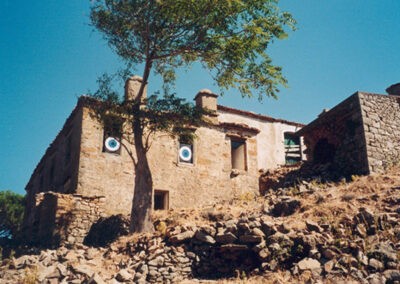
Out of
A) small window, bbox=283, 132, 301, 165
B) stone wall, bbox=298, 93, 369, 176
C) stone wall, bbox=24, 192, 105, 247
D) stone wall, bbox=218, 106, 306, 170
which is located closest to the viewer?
stone wall, bbox=24, 192, 105, 247

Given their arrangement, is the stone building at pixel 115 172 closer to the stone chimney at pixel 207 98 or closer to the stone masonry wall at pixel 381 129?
the stone chimney at pixel 207 98

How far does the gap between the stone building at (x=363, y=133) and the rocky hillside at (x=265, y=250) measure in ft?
9.50

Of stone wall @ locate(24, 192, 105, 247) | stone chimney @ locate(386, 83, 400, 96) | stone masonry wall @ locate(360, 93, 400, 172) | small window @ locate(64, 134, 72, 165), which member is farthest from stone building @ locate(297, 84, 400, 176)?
small window @ locate(64, 134, 72, 165)

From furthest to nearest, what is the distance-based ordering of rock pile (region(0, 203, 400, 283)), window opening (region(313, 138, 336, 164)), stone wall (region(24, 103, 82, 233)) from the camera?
window opening (region(313, 138, 336, 164)) < stone wall (region(24, 103, 82, 233)) < rock pile (region(0, 203, 400, 283))

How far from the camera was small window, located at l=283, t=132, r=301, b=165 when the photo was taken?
30.3 metres

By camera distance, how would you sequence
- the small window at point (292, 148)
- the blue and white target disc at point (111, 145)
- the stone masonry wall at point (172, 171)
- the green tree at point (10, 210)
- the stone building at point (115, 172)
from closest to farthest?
the stone building at point (115, 172), the stone masonry wall at point (172, 171), the blue and white target disc at point (111, 145), the small window at point (292, 148), the green tree at point (10, 210)

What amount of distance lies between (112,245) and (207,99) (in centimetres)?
1241

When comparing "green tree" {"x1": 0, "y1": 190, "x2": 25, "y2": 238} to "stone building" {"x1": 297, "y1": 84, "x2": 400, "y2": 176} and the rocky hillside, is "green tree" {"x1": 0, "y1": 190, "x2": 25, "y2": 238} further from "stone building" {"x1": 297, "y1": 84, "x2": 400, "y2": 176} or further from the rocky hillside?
"stone building" {"x1": 297, "y1": 84, "x2": 400, "y2": 176}

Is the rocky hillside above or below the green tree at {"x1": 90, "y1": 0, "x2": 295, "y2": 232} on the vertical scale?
below

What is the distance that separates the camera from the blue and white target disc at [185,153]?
20.7m

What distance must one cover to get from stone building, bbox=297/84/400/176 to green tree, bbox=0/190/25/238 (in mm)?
27255

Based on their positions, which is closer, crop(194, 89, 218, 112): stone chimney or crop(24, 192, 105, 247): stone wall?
crop(24, 192, 105, 247): stone wall

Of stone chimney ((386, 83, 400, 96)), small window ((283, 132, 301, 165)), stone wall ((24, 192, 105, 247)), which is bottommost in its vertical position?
stone wall ((24, 192, 105, 247))

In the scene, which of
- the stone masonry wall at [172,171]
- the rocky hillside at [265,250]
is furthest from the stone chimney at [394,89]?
the rocky hillside at [265,250]
